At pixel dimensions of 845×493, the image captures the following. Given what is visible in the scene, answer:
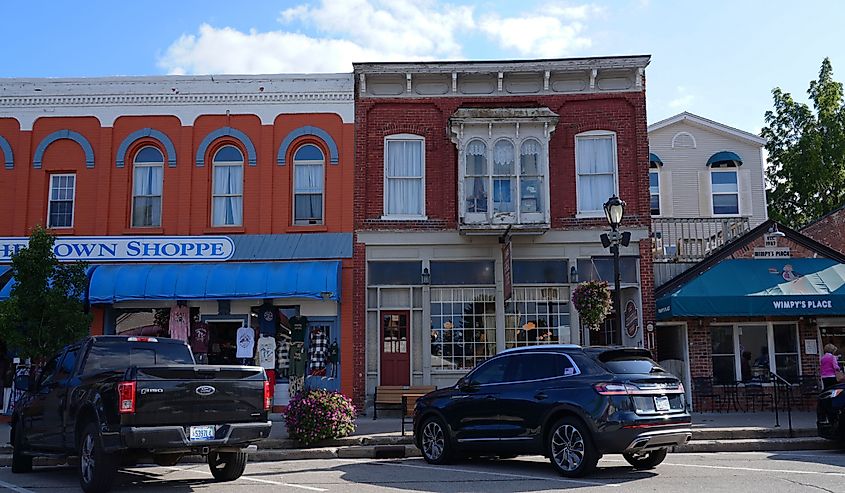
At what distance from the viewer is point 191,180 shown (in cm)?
2094

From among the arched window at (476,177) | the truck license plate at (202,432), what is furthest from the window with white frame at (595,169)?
the truck license plate at (202,432)

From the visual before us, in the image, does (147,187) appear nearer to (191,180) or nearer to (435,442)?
(191,180)

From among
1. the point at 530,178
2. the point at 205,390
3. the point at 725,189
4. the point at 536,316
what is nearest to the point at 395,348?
the point at 536,316

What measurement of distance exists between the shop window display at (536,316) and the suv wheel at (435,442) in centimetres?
791

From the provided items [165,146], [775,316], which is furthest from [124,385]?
[775,316]

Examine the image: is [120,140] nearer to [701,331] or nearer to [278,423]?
[278,423]

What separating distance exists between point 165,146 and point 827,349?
16.9m

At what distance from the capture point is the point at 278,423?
58.5ft

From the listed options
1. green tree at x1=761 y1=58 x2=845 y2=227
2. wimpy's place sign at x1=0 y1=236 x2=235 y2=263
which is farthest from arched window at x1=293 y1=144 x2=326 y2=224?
green tree at x1=761 y1=58 x2=845 y2=227

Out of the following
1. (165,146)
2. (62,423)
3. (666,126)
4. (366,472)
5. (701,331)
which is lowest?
(366,472)

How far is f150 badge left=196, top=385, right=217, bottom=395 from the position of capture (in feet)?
31.4

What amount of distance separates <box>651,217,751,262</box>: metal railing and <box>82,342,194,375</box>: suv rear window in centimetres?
1368

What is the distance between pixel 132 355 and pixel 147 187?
1067 cm

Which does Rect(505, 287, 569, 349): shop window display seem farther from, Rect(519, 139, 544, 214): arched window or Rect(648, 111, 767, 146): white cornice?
Rect(648, 111, 767, 146): white cornice
